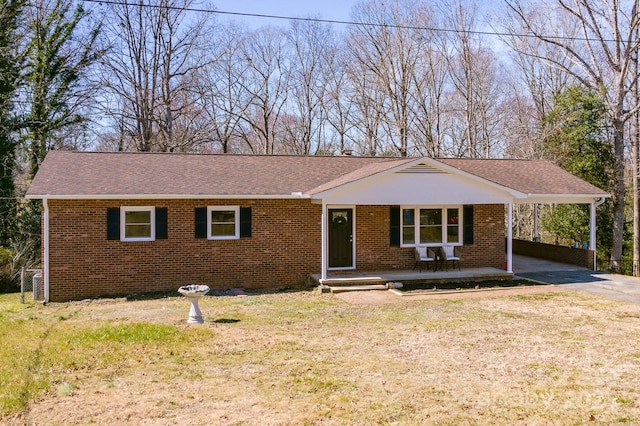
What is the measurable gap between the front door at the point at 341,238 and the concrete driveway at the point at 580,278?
5.56 m

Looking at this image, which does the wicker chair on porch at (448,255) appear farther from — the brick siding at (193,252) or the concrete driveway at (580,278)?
the concrete driveway at (580,278)

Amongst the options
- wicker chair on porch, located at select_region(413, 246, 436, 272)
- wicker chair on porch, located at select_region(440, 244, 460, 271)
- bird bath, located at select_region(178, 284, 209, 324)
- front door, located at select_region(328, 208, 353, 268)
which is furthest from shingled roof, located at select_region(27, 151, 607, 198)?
bird bath, located at select_region(178, 284, 209, 324)

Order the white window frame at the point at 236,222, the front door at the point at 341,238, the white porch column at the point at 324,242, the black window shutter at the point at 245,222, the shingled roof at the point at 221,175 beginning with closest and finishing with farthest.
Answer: the shingled roof at the point at 221,175 → the white porch column at the point at 324,242 → the white window frame at the point at 236,222 → the black window shutter at the point at 245,222 → the front door at the point at 341,238

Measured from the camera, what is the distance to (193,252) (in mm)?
14922

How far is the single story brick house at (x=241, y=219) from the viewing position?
14.2 meters

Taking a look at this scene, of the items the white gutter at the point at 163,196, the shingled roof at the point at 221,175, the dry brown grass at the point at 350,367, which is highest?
the shingled roof at the point at 221,175

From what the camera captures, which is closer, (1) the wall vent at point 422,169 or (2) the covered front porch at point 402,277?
(2) the covered front porch at point 402,277

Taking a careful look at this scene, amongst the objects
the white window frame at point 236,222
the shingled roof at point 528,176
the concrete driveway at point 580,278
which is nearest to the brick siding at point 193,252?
the white window frame at point 236,222

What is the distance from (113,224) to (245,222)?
141 inches

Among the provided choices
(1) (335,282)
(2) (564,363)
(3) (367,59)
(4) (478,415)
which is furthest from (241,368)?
(3) (367,59)

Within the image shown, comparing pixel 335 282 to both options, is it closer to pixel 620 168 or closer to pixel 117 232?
pixel 117 232

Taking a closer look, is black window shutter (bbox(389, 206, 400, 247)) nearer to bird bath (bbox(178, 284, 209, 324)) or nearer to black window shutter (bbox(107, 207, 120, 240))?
bird bath (bbox(178, 284, 209, 324))

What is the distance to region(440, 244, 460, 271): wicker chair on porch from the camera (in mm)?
16219

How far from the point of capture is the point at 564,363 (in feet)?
25.5
